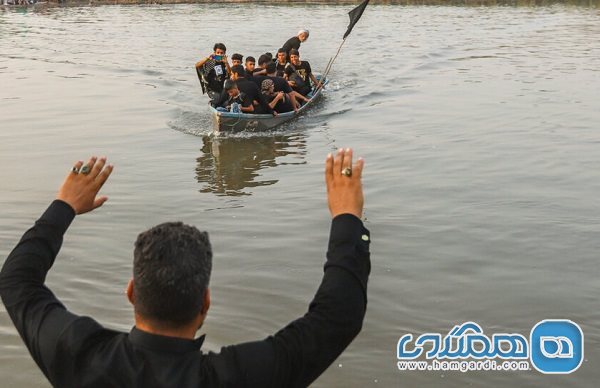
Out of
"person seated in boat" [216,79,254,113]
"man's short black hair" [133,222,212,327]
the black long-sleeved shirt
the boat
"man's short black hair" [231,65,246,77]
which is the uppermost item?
"man's short black hair" [133,222,212,327]

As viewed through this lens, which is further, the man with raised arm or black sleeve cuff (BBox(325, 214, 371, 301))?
black sleeve cuff (BBox(325, 214, 371, 301))

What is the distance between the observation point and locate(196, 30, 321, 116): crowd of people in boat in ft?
44.7

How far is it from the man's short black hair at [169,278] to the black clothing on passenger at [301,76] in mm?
14149

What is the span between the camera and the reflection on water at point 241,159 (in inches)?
435

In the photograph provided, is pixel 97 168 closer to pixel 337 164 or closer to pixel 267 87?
pixel 337 164

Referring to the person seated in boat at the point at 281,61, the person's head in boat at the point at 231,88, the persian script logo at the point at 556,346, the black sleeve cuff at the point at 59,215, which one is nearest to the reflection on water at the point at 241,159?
the person's head in boat at the point at 231,88

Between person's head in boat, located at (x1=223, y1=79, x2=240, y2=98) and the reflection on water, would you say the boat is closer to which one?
the reflection on water

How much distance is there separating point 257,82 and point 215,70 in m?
1.27

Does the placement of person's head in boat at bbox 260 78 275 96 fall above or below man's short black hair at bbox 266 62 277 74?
below

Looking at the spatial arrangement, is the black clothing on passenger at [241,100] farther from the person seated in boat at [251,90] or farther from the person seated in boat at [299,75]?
the person seated in boat at [299,75]

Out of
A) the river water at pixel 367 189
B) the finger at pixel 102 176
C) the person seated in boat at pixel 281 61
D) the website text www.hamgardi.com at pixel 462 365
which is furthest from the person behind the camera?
the person seated in boat at pixel 281 61

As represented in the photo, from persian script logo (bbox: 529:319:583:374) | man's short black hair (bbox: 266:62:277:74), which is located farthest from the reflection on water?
persian script logo (bbox: 529:319:583:374)

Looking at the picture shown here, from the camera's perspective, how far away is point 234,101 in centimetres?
1357

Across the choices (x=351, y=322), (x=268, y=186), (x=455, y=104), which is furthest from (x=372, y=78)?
(x=351, y=322)
